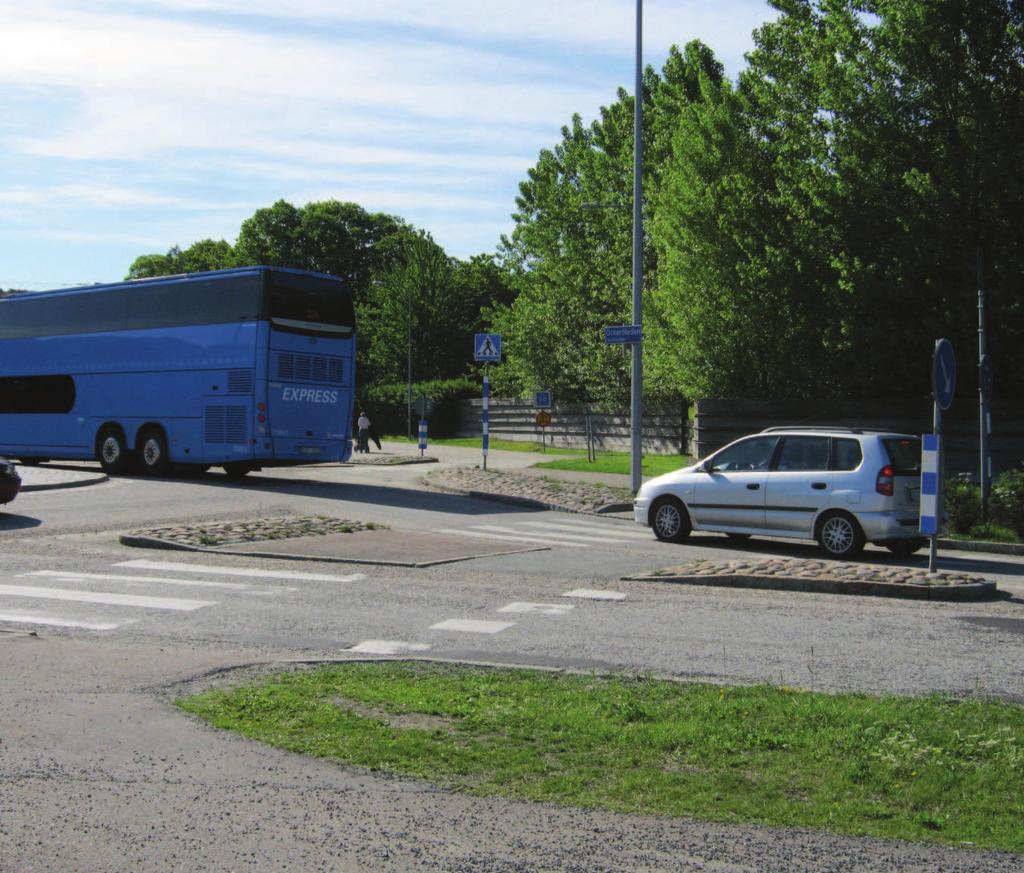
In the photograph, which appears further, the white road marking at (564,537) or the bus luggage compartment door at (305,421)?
the bus luggage compartment door at (305,421)

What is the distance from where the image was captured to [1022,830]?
16.4 feet

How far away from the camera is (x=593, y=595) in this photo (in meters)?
12.4

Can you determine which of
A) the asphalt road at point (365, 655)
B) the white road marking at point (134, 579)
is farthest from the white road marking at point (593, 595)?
the white road marking at point (134, 579)

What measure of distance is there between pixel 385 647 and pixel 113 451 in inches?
825

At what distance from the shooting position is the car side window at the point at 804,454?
16.5 metres

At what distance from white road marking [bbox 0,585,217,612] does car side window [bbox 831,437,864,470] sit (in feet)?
27.1

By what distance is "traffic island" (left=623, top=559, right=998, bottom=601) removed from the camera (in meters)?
12.5

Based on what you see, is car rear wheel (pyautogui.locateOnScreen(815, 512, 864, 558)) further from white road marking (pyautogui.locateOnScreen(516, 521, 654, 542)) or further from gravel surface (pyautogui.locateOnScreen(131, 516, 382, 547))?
gravel surface (pyautogui.locateOnScreen(131, 516, 382, 547))

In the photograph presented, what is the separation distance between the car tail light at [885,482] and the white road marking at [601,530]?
3.67m

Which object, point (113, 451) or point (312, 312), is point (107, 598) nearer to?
point (312, 312)

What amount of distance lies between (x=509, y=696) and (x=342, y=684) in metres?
1.05

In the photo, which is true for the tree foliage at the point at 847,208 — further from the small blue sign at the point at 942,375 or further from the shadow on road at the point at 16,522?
the shadow on road at the point at 16,522

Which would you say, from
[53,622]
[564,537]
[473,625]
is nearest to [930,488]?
[473,625]

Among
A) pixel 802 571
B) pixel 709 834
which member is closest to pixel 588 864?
pixel 709 834
